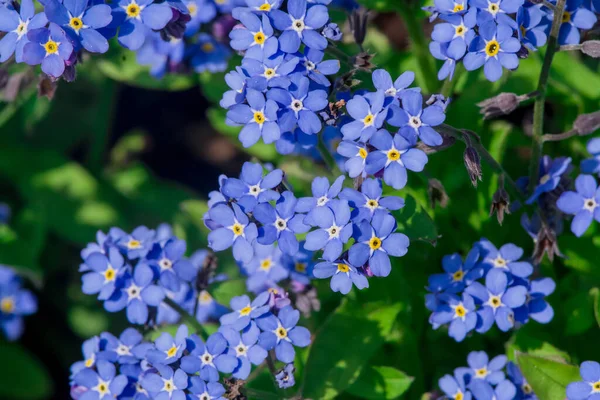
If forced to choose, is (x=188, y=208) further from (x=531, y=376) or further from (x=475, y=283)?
(x=531, y=376)

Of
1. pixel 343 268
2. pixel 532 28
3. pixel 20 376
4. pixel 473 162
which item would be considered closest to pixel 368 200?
pixel 343 268

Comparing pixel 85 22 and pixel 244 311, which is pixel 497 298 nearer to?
pixel 244 311

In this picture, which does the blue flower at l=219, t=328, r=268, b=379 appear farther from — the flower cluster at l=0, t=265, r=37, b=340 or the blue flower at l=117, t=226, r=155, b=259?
the flower cluster at l=0, t=265, r=37, b=340

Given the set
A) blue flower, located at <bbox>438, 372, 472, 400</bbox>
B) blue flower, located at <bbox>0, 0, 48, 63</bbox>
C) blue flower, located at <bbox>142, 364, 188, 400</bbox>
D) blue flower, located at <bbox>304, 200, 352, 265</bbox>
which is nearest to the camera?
blue flower, located at <bbox>304, 200, 352, 265</bbox>

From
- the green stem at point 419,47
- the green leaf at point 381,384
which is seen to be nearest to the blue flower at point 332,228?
the green leaf at point 381,384

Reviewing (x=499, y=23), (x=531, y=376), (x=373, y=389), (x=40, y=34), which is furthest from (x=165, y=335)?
(x=499, y=23)

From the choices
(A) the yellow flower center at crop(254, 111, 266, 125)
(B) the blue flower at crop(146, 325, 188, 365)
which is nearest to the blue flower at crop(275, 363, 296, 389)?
(B) the blue flower at crop(146, 325, 188, 365)

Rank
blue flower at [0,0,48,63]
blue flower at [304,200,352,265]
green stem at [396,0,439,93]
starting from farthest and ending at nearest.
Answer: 1. green stem at [396,0,439,93]
2. blue flower at [0,0,48,63]
3. blue flower at [304,200,352,265]
